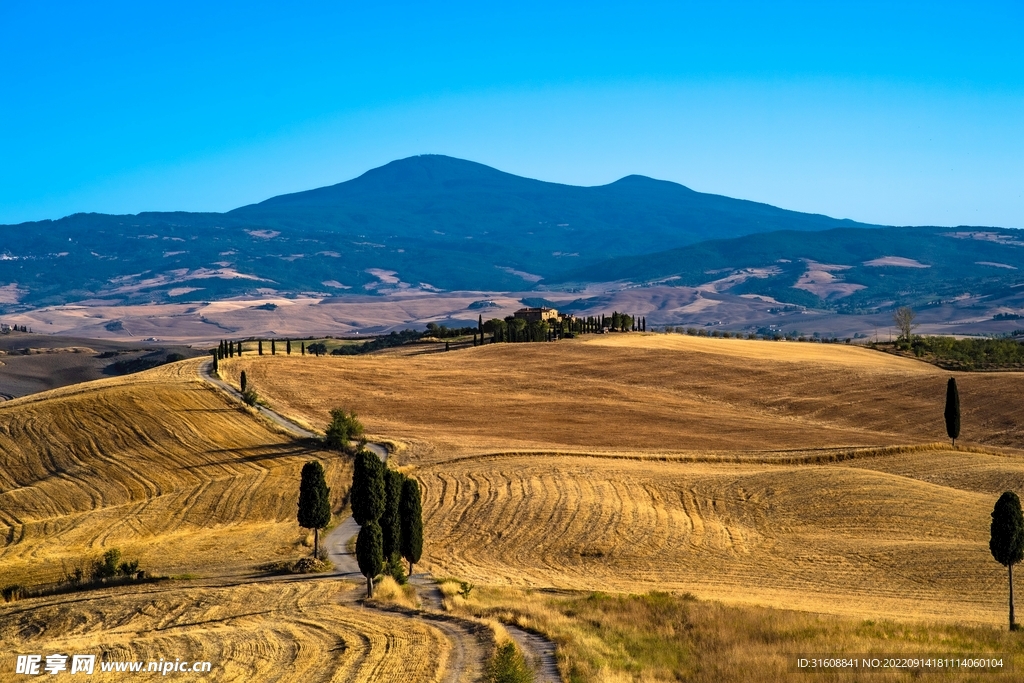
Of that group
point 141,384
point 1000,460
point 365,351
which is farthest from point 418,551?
point 365,351

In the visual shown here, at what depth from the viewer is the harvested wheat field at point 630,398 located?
2810 inches

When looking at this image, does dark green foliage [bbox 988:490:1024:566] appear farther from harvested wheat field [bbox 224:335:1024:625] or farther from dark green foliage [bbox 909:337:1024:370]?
dark green foliage [bbox 909:337:1024:370]

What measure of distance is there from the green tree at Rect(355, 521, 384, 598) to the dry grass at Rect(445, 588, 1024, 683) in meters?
2.66

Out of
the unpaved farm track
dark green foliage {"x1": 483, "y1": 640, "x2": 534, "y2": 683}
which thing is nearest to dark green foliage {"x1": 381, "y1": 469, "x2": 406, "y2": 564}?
the unpaved farm track

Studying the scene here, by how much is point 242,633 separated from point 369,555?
6.03m

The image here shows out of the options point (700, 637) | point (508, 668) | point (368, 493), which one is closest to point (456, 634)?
point (508, 668)

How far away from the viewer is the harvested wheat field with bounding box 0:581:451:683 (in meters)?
25.5

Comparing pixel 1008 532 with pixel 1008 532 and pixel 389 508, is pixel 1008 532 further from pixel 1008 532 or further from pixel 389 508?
pixel 389 508

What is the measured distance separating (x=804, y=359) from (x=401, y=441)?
5682cm

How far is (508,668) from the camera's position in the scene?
75.4ft

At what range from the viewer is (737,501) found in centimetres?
5206

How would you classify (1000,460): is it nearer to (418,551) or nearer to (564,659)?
(418,551)

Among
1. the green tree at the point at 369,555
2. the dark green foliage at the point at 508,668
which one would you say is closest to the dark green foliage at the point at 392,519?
the green tree at the point at 369,555

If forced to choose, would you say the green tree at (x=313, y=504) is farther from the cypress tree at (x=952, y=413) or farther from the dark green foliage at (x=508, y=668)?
the cypress tree at (x=952, y=413)
